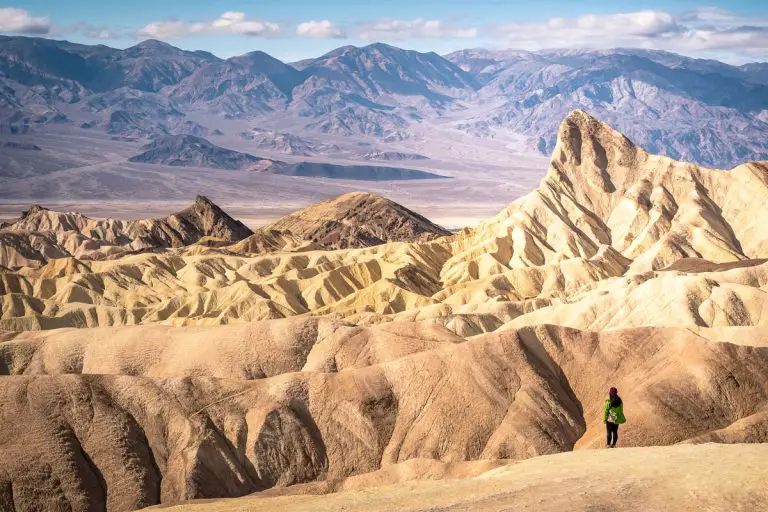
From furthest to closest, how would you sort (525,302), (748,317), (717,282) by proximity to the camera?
1. (525,302)
2. (717,282)
3. (748,317)

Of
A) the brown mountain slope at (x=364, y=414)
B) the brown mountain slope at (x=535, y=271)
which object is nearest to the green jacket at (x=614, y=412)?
the brown mountain slope at (x=364, y=414)

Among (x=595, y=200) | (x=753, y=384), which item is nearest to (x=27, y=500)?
(x=753, y=384)

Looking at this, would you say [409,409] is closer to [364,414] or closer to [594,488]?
[364,414]

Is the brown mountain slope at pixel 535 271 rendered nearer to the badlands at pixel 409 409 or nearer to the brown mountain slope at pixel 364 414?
the badlands at pixel 409 409

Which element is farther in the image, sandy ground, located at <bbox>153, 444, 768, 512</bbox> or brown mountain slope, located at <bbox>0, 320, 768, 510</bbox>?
brown mountain slope, located at <bbox>0, 320, 768, 510</bbox>

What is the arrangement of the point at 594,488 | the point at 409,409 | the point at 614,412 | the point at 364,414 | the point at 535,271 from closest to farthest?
the point at 594,488 < the point at 614,412 < the point at 364,414 < the point at 409,409 < the point at 535,271

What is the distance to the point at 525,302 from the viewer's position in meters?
107

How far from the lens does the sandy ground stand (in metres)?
37.0

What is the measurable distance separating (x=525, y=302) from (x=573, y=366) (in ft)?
133

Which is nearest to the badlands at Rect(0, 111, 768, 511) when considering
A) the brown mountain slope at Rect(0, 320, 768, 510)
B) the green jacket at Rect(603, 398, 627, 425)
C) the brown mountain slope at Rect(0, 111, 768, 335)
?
the brown mountain slope at Rect(0, 320, 768, 510)

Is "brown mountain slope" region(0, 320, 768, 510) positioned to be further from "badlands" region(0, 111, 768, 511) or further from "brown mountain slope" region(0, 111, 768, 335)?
"brown mountain slope" region(0, 111, 768, 335)

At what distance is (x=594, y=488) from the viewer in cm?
3916

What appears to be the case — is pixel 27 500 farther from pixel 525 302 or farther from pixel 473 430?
pixel 525 302

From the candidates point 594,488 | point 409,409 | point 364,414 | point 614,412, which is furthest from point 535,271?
point 594,488
